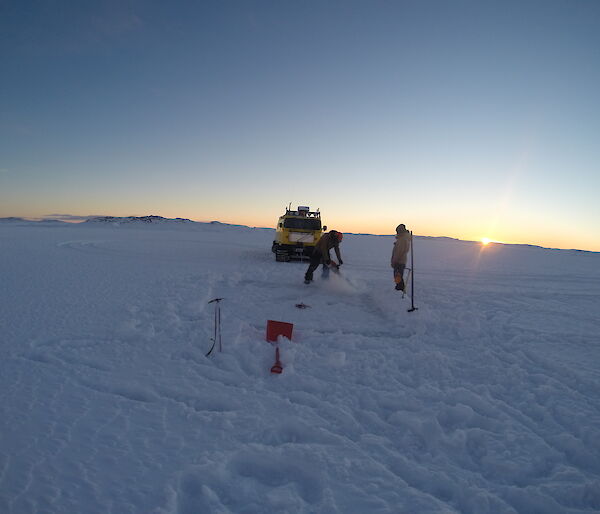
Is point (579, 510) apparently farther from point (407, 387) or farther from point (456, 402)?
point (407, 387)

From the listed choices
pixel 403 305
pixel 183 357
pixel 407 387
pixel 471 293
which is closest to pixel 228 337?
pixel 183 357

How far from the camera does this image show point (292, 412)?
145 inches

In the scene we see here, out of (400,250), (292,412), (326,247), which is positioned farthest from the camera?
(326,247)

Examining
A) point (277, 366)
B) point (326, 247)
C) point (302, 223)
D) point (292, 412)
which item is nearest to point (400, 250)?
point (326, 247)

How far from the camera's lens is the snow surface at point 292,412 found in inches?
104

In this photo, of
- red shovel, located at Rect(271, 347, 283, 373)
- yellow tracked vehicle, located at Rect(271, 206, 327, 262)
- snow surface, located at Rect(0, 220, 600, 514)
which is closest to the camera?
snow surface, located at Rect(0, 220, 600, 514)

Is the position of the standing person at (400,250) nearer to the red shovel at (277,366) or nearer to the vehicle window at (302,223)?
the red shovel at (277,366)

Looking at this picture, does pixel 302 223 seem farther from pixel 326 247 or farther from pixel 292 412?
pixel 292 412

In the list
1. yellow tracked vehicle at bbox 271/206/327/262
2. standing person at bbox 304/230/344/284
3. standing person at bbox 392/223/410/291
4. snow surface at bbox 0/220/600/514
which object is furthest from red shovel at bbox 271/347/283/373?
yellow tracked vehicle at bbox 271/206/327/262

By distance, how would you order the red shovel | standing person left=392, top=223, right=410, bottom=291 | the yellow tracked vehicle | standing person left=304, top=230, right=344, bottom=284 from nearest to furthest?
the red shovel, standing person left=392, top=223, right=410, bottom=291, standing person left=304, top=230, right=344, bottom=284, the yellow tracked vehicle

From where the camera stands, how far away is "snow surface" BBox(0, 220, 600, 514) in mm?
2639

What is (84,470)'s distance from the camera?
2680 millimetres

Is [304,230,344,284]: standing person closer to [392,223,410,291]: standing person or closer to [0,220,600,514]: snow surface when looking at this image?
[392,223,410,291]: standing person

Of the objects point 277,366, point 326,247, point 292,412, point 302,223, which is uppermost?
point 302,223
